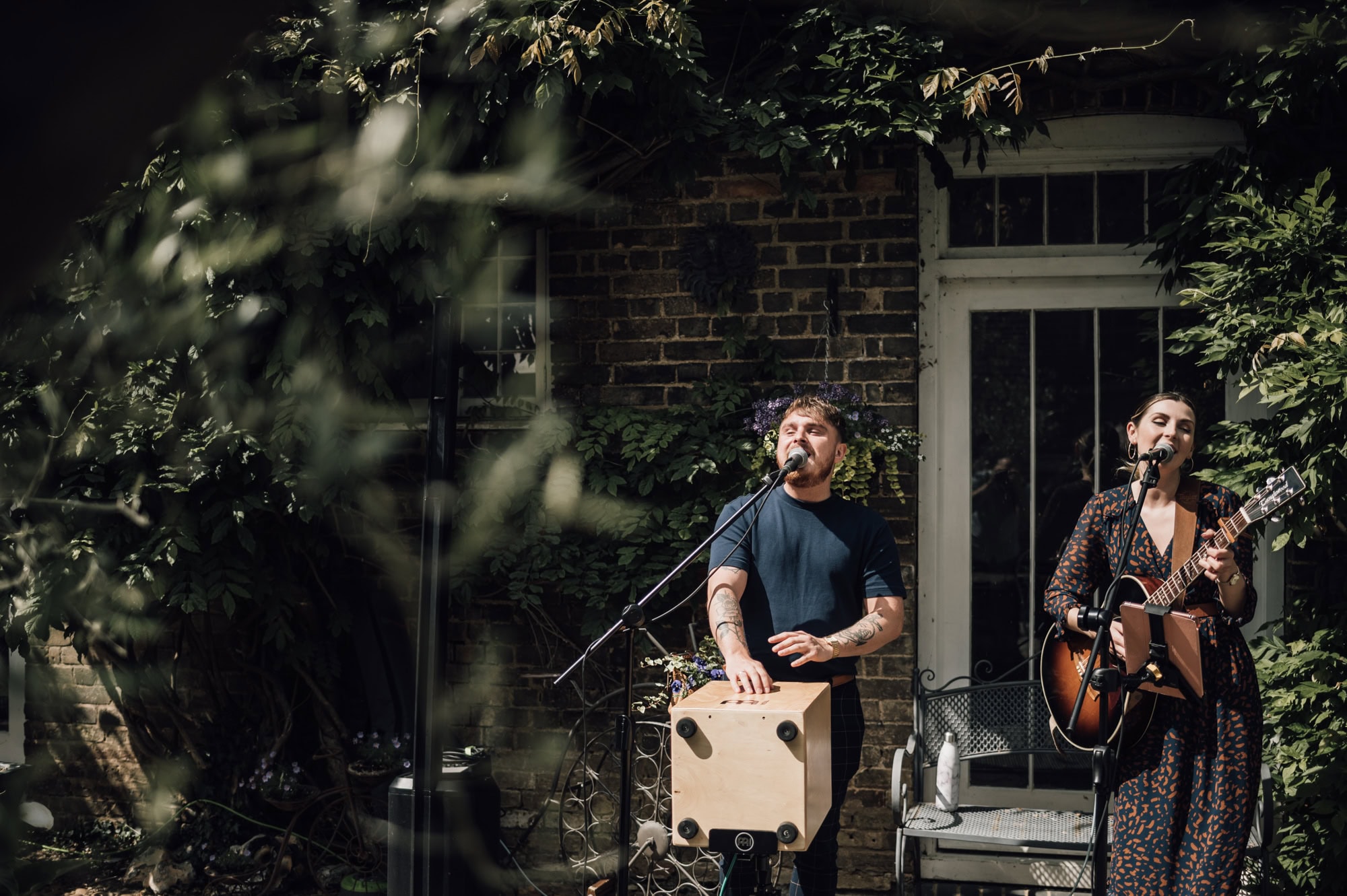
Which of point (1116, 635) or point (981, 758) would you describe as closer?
point (1116, 635)

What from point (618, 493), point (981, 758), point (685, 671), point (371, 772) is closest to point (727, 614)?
point (685, 671)

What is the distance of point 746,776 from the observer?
8.95 ft

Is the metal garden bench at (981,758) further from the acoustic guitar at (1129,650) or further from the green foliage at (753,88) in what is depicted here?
the green foliage at (753,88)

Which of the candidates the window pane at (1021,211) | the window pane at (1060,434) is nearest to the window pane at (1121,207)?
the window pane at (1021,211)

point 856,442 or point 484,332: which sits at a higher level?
point 484,332

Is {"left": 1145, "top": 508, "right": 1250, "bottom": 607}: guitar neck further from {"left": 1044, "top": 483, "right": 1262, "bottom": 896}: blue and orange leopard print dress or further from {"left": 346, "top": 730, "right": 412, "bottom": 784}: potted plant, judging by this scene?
{"left": 346, "top": 730, "right": 412, "bottom": 784}: potted plant

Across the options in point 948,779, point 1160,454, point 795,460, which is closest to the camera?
point 795,460

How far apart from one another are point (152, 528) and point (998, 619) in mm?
3596

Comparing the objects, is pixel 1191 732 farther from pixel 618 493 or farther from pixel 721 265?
pixel 721 265

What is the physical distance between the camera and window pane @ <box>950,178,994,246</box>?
498 cm

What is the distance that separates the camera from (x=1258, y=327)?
4.03m

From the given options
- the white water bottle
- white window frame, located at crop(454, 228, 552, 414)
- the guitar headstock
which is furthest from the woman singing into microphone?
white window frame, located at crop(454, 228, 552, 414)

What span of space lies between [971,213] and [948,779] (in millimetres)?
2359

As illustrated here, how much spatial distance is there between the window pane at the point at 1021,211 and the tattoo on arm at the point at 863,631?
2246mm
